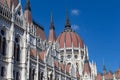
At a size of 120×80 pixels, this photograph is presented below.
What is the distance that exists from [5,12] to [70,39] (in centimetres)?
4954

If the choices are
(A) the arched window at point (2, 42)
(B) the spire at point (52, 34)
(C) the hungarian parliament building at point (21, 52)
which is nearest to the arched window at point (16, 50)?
(C) the hungarian parliament building at point (21, 52)

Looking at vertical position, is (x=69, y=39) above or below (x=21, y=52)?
above

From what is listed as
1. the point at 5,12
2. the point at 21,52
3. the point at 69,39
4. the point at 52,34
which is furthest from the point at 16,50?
the point at 69,39

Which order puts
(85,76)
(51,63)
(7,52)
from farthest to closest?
(85,76) < (51,63) < (7,52)

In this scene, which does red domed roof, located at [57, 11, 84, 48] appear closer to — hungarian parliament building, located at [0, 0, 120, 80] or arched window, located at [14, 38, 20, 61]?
hungarian parliament building, located at [0, 0, 120, 80]

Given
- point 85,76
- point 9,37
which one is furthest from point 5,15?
point 85,76

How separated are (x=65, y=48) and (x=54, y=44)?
21.4 meters

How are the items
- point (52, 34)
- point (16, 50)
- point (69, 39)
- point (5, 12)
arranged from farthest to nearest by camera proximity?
point (69, 39) < point (52, 34) < point (16, 50) < point (5, 12)

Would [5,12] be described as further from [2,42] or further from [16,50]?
[16,50]

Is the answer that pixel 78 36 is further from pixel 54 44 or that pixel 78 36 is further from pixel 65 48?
pixel 54 44

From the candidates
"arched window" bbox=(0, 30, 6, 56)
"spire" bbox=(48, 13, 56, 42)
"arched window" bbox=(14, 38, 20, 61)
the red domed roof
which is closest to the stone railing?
"arched window" bbox=(0, 30, 6, 56)

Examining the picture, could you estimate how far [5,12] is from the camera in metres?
39.2

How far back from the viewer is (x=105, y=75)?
85938mm

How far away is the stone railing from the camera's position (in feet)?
127
